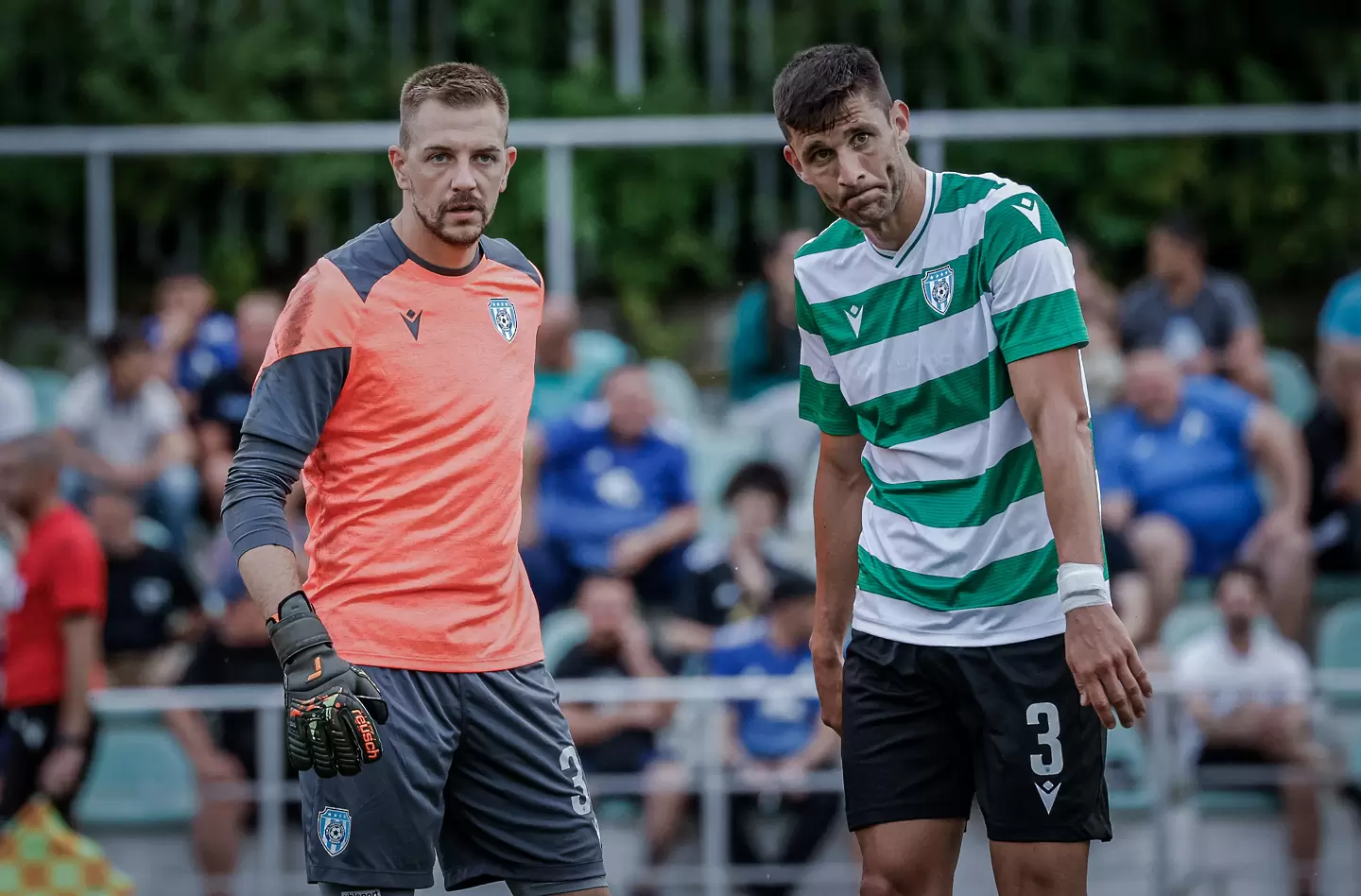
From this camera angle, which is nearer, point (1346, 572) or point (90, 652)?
point (90, 652)

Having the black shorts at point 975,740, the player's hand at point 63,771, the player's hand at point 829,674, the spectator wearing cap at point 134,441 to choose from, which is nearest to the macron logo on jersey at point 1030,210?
the black shorts at point 975,740

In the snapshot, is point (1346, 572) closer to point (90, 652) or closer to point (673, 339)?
point (673, 339)

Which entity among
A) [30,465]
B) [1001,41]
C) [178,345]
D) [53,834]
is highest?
[1001,41]

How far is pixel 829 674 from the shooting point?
438 centimetres

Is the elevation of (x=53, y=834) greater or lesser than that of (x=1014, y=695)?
lesser

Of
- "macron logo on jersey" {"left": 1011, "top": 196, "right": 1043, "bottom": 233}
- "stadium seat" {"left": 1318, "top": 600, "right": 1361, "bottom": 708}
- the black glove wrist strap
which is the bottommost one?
"stadium seat" {"left": 1318, "top": 600, "right": 1361, "bottom": 708}

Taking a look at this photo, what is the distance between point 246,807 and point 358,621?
4.08 metres

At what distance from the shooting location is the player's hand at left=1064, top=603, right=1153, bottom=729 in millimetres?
3557

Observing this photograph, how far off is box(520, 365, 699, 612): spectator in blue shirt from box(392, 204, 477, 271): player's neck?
432cm

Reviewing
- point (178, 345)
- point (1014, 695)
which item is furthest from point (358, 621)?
point (178, 345)

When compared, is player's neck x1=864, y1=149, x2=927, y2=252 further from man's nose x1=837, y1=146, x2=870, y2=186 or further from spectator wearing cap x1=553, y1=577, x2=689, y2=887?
spectator wearing cap x1=553, y1=577, x2=689, y2=887

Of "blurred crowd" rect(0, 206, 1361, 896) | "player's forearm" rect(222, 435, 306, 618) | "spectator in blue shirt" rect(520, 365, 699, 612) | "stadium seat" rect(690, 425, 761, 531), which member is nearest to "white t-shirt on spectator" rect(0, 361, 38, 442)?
"blurred crowd" rect(0, 206, 1361, 896)

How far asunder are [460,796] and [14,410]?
18.7 ft

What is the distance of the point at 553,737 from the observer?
404 centimetres
